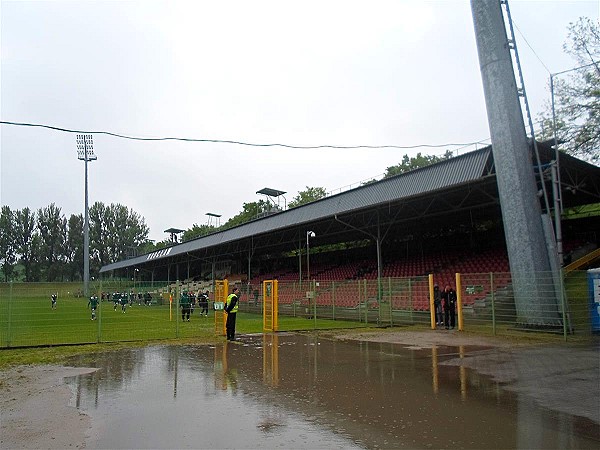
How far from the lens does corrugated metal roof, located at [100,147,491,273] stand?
2119cm

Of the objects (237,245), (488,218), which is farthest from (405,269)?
(237,245)

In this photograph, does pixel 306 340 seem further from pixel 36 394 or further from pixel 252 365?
pixel 36 394

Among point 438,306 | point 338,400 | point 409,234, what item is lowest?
point 338,400

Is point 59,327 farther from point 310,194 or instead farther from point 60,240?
point 60,240

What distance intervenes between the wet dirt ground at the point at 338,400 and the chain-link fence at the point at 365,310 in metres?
3.82

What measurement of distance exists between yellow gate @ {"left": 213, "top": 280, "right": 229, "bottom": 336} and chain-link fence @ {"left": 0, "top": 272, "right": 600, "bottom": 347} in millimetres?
490

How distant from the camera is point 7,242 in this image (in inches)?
4200

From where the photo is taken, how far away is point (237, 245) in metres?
48.3

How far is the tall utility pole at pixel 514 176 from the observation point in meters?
17.8

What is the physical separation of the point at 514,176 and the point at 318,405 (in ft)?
46.8

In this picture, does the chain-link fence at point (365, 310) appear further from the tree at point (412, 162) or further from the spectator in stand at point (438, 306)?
the tree at point (412, 162)

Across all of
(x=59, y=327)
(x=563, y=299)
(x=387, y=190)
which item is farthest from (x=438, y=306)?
(x=59, y=327)

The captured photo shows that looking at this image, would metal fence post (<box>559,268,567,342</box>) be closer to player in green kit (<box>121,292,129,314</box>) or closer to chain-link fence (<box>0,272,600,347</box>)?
chain-link fence (<box>0,272,600,347</box>)

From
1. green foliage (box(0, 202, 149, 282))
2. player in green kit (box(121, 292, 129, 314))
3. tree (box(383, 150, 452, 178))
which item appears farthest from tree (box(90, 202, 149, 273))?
player in green kit (box(121, 292, 129, 314))
